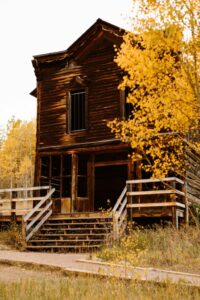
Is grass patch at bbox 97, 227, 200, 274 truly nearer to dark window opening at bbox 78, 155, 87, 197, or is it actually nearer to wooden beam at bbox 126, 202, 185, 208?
wooden beam at bbox 126, 202, 185, 208

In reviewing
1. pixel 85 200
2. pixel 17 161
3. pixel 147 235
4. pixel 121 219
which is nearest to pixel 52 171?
pixel 85 200

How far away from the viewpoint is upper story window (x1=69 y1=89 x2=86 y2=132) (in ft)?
72.0

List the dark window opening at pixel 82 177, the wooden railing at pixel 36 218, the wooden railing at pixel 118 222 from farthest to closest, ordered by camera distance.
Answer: the dark window opening at pixel 82 177
the wooden railing at pixel 36 218
the wooden railing at pixel 118 222

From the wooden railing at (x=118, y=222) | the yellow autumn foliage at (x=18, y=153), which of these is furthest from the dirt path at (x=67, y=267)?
the yellow autumn foliage at (x=18, y=153)

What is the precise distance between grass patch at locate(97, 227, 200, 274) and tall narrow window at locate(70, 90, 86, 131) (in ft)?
24.7

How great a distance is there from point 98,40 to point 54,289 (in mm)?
15793

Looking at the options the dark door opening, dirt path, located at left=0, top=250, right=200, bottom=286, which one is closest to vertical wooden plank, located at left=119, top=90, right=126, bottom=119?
the dark door opening

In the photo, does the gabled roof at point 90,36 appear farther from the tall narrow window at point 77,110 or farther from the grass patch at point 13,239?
the grass patch at point 13,239

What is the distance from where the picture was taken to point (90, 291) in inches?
319

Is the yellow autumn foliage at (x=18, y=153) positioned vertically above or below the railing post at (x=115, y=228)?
Result: above

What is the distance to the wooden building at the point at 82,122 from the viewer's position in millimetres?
21203

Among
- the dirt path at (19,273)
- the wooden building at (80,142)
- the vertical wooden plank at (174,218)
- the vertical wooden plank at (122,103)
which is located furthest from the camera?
the vertical wooden plank at (122,103)

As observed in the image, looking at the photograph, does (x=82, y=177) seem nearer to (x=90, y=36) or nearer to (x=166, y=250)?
(x=90, y=36)

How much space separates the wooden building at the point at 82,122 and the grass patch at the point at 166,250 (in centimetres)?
547
